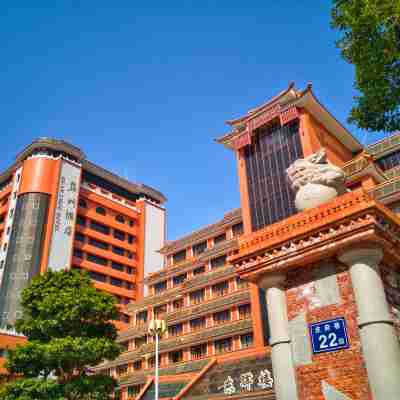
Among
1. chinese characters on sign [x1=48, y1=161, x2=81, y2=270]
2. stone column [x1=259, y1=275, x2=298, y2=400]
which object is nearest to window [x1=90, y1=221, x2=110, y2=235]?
chinese characters on sign [x1=48, y1=161, x2=81, y2=270]

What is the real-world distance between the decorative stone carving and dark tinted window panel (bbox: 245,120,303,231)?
29.3 meters

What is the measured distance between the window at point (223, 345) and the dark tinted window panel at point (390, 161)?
21302 millimetres

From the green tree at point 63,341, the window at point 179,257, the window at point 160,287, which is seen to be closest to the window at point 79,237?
the window at point 179,257

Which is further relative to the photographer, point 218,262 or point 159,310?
point 159,310

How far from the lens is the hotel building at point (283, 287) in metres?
7.76

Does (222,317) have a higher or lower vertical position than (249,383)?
higher

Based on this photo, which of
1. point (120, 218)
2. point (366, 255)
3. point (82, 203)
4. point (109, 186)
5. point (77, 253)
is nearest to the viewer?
point (366, 255)

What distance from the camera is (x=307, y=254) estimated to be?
28.0 ft

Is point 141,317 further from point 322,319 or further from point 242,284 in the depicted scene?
point 322,319

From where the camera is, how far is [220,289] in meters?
43.5

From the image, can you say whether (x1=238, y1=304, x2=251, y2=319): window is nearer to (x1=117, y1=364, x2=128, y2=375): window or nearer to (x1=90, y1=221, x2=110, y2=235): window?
(x1=117, y1=364, x2=128, y2=375): window

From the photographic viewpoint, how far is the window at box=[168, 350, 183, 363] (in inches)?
1676

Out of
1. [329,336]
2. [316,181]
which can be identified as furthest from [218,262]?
[329,336]

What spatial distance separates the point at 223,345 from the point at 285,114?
22.3 metres
